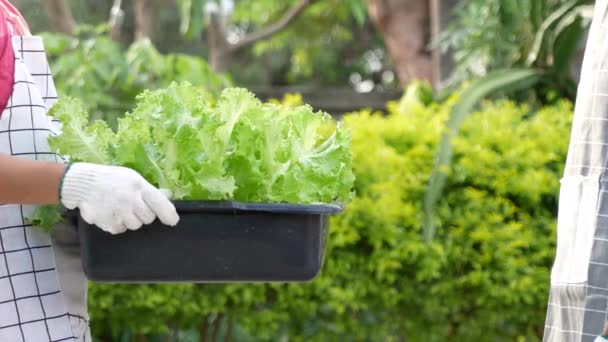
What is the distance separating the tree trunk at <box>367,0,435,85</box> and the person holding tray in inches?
208

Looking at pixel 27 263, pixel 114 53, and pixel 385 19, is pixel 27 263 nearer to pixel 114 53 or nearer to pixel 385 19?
pixel 114 53

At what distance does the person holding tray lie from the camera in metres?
1.60

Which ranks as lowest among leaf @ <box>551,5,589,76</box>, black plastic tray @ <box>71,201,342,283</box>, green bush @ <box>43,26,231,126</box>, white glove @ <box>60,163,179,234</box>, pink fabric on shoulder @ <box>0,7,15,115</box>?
black plastic tray @ <box>71,201,342,283</box>

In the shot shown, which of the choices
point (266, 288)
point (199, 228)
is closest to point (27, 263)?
point (199, 228)

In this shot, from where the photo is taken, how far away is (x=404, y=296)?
370 centimetres

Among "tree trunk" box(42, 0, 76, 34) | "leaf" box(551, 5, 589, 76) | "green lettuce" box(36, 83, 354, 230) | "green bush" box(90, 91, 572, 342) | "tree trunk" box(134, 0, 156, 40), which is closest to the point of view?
"green lettuce" box(36, 83, 354, 230)

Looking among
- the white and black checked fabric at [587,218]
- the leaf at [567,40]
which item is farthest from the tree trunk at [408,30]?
the white and black checked fabric at [587,218]

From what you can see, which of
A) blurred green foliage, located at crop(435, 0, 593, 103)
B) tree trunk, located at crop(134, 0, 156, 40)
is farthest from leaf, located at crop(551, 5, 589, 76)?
tree trunk, located at crop(134, 0, 156, 40)

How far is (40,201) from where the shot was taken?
1651 millimetres

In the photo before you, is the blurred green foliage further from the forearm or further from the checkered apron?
the forearm

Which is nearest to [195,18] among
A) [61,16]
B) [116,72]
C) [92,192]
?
[116,72]

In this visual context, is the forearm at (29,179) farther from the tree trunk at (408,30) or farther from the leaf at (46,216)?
the tree trunk at (408,30)

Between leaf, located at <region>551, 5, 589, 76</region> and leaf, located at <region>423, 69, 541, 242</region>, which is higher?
leaf, located at <region>551, 5, 589, 76</region>

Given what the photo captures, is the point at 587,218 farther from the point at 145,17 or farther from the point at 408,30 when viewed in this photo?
the point at 145,17
